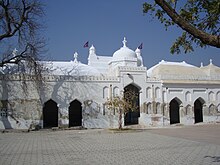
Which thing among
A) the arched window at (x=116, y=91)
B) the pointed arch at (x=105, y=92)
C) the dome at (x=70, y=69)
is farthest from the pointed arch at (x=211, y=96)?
the dome at (x=70, y=69)

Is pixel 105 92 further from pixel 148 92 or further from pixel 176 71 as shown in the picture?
pixel 176 71

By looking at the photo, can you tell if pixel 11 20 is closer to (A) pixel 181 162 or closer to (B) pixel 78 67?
(B) pixel 78 67

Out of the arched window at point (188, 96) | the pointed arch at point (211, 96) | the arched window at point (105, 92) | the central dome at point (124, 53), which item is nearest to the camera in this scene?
the arched window at point (105, 92)

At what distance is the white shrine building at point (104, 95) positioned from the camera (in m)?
22.6

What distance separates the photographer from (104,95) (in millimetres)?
25375

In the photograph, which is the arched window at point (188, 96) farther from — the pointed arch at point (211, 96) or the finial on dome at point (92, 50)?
the finial on dome at point (92, 50)

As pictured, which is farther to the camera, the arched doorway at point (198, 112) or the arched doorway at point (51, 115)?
the arched doorway at point (198, 112)

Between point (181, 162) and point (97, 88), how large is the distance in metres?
16.8

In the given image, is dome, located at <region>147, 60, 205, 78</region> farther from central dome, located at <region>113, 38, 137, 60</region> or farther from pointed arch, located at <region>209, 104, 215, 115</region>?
pointed arch, located at <region>209, 104, 215, 115</region>

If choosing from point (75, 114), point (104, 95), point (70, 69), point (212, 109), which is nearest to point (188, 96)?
point (212, 109)

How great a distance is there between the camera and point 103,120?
81.6 ft

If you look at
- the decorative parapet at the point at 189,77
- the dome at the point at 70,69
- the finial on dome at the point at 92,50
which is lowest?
the decorative parapet at the point at 189,77

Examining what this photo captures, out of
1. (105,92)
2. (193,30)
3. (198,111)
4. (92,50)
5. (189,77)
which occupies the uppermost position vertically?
(92,50)

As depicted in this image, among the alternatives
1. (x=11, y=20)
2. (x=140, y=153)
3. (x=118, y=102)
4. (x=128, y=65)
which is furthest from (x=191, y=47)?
(x=128, y=65)
